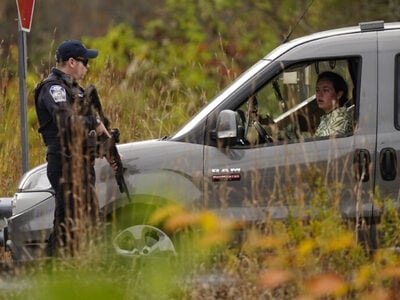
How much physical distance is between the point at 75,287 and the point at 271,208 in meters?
3.10

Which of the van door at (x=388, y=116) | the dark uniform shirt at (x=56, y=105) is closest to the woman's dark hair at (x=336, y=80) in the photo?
the van door at (x=388, y=116)

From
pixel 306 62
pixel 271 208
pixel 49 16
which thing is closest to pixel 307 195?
pixel 271 208

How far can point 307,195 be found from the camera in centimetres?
916

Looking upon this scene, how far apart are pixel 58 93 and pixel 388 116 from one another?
2192mm

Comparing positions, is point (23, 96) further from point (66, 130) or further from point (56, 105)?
point (66, 130)

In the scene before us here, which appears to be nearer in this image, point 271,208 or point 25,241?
point 271,208

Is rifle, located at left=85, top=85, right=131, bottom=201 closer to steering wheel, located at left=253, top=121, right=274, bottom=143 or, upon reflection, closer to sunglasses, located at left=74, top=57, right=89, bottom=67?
sunglasses, located at left=74, top=57, right=89, bottom=67

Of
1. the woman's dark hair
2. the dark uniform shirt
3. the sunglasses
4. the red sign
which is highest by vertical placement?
the red sign

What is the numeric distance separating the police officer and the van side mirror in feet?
2.63

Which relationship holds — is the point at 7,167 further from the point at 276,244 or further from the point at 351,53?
the point at 276,244

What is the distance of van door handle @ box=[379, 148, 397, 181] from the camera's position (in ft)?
31.0

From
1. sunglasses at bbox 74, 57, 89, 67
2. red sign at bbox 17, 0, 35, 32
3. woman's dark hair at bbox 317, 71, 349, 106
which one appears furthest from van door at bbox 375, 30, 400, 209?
red sign at bbox 17, 0, 35, 32

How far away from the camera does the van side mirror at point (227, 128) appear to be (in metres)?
9.39

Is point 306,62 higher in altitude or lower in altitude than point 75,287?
higher
